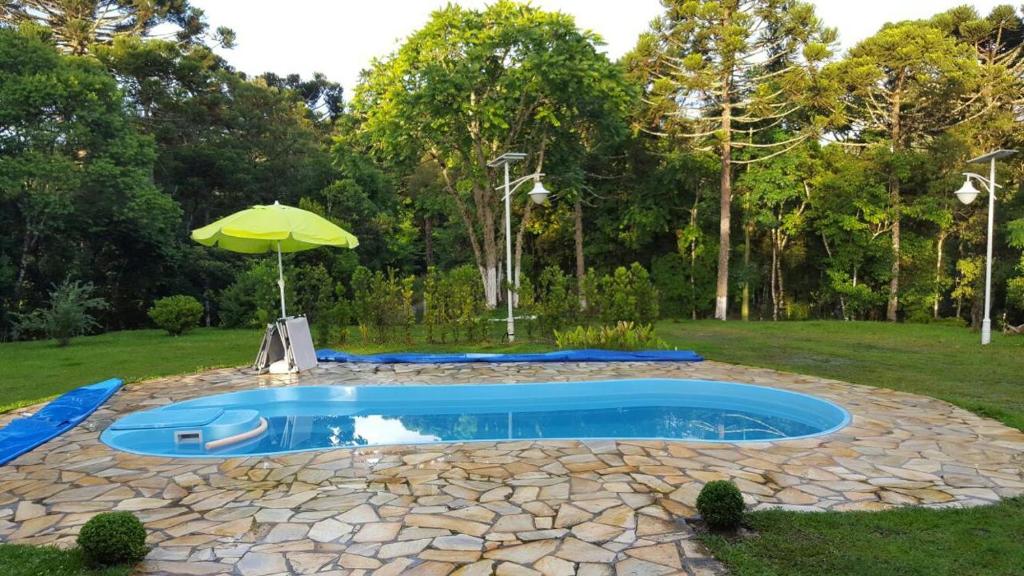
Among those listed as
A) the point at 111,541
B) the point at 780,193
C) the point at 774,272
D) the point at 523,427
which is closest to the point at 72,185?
the point at 523,427

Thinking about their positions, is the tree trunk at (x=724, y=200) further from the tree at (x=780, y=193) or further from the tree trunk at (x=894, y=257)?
the tree trunk at (x=894, y=257)

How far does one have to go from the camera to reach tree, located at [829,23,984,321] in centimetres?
1628

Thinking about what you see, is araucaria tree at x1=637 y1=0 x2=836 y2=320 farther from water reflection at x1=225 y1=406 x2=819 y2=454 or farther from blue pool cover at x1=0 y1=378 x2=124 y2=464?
blue pool cover at x1=0 y1=378 x2=124 y2=464

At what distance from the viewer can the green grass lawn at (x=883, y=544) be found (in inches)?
113

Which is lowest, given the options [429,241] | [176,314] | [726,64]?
[176,314]

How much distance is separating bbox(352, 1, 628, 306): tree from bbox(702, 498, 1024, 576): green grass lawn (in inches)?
510

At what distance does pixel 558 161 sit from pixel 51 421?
1444 cm

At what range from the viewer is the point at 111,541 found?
293 centimetres

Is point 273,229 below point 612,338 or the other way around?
the other way around

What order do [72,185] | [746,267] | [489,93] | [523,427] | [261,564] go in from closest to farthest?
[261,564]
[523,427]
[72,185]
[489,93]
[746,267]

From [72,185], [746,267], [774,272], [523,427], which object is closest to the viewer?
[523,427]

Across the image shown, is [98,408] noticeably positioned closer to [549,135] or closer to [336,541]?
[336,541]

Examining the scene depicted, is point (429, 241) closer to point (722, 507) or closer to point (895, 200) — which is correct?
point (895, 200)

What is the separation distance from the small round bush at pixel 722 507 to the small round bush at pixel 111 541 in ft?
9.28
